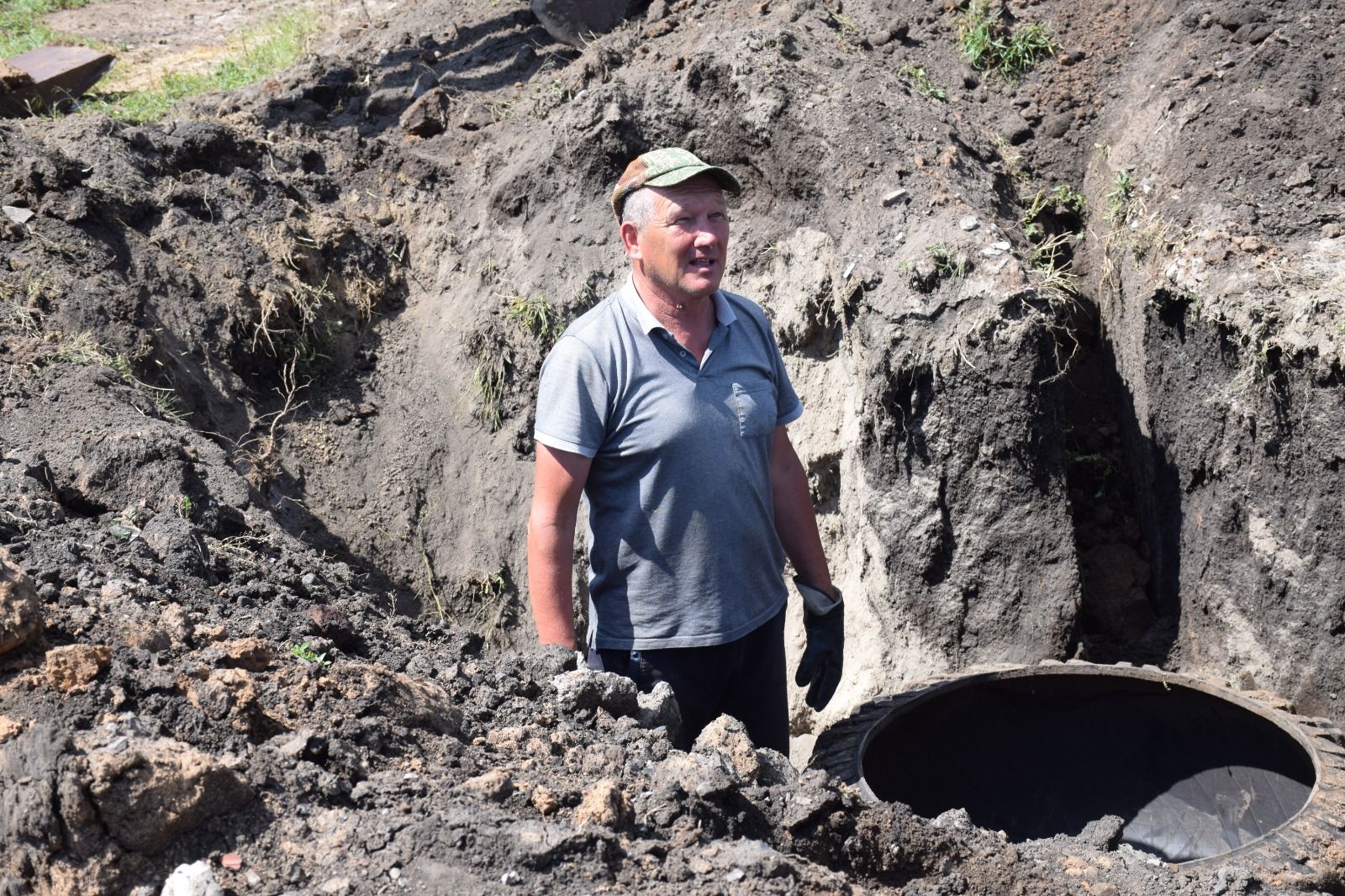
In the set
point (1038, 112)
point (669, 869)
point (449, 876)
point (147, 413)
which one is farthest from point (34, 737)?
point (1038, 112)

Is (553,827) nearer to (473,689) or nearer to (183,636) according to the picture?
(473,689)

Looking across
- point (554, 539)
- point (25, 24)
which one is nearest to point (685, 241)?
point (554, 539)

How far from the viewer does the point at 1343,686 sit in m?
3.85

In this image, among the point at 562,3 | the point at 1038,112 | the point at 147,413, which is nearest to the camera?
the point at 147,413

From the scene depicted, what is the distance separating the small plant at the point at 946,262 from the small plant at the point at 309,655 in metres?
2.63

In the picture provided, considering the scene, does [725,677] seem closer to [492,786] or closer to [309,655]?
[309,655]

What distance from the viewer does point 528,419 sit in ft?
17.6

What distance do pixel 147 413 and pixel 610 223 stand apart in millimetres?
2144

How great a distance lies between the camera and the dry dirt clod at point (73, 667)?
88.4 inches

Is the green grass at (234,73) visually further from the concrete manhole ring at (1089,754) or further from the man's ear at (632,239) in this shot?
the concrete manhole ring at (1089,754)

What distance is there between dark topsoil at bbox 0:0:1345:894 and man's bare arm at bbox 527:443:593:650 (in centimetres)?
18

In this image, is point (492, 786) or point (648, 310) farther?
point (648, 310)

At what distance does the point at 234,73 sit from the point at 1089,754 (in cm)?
636

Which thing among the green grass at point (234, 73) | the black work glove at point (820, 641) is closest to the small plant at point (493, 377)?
the black work glove at point (820, 641)
